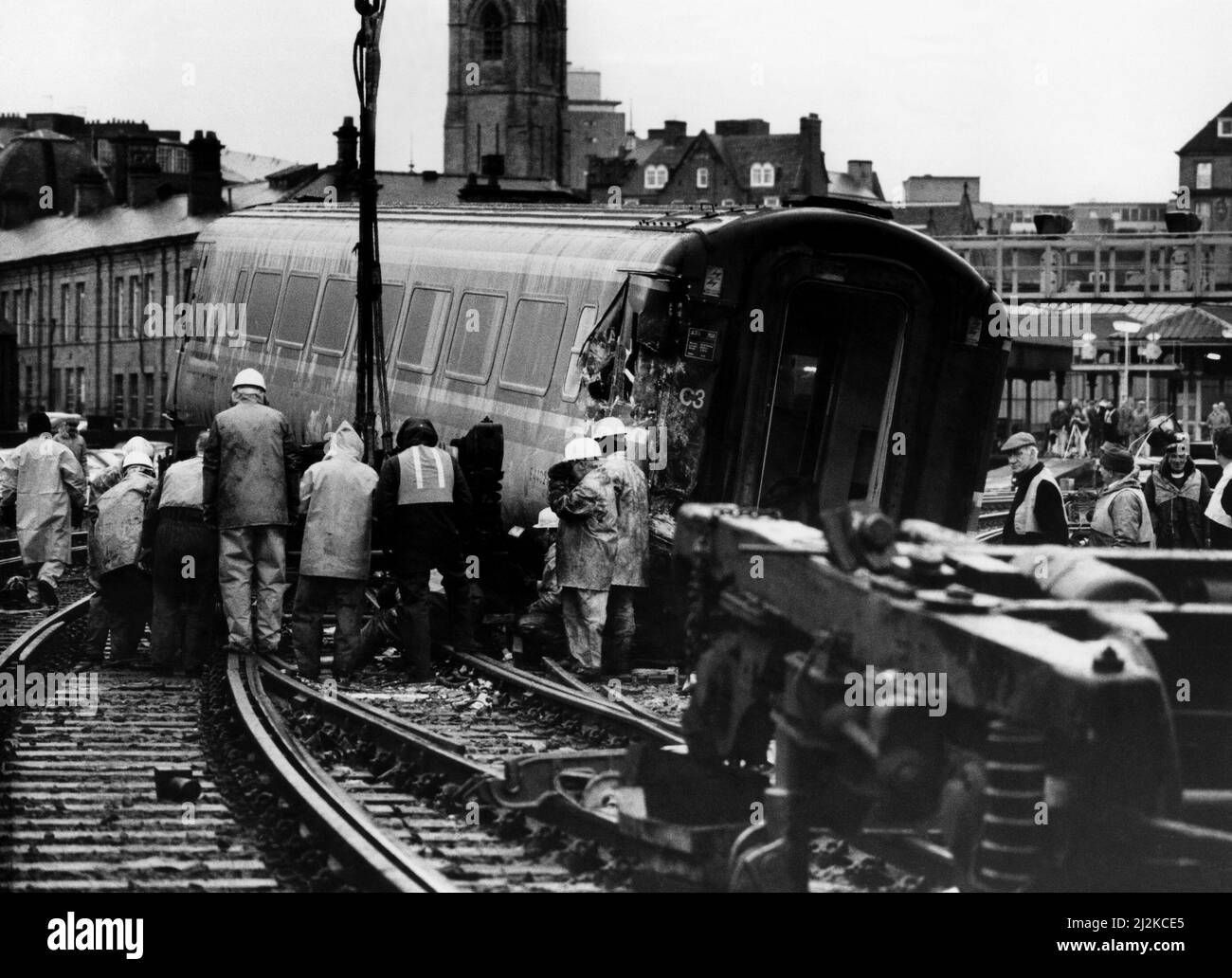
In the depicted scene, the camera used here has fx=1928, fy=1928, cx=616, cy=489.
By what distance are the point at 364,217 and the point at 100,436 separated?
2435cm

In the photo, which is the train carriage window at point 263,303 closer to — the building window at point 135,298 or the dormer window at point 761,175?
the dormer window at point 761,175

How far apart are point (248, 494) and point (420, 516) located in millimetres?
1052

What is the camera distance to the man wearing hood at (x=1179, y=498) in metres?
12.6

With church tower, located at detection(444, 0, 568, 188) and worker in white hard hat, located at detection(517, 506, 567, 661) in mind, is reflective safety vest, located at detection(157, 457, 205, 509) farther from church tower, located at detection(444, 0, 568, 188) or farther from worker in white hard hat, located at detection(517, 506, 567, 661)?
church tower, located at detection(444, 0, 568, 188)

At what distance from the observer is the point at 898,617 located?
5352mm

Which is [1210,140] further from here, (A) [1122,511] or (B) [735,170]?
(B) [735,170]

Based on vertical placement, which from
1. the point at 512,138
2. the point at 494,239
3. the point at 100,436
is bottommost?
the point at 100,436

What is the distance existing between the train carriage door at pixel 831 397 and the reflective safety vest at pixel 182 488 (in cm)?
344

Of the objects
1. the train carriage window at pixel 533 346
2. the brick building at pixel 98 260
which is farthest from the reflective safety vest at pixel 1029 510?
the brick building at pixel 98 260

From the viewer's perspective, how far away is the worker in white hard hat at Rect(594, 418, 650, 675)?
1178 cm

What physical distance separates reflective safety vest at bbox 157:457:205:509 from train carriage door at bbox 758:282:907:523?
11.3 feet

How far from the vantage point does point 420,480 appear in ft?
37.2
